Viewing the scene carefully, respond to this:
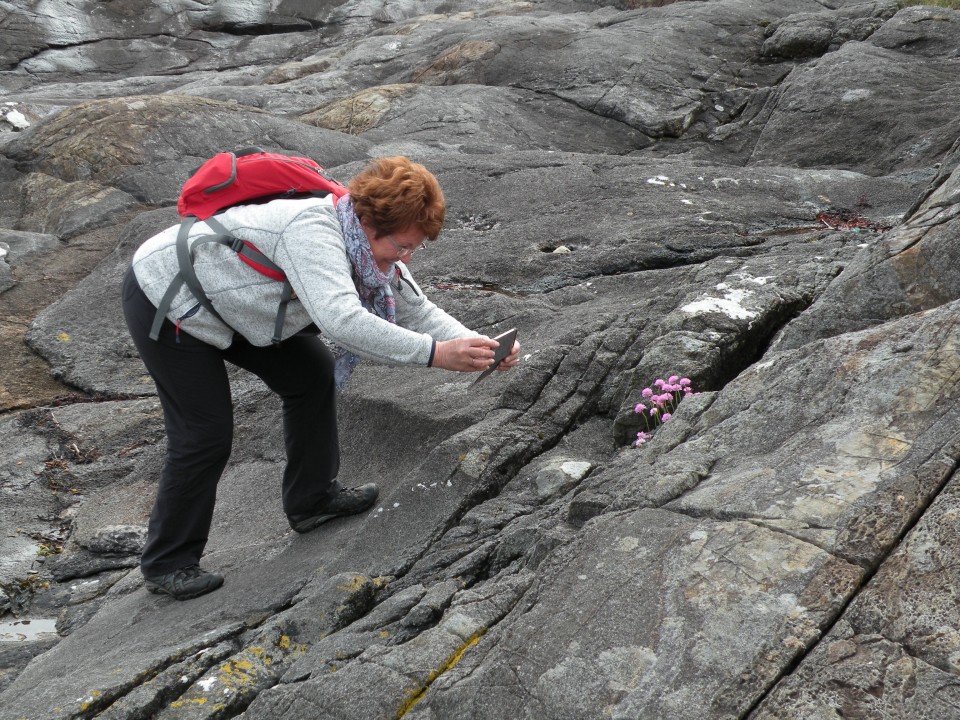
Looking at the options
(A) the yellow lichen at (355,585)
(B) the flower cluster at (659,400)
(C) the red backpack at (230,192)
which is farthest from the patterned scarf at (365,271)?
(B) the flower cluster at (659,400)

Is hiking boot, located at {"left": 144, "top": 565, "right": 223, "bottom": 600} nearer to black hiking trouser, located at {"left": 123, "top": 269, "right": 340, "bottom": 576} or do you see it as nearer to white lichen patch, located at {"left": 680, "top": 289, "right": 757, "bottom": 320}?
black hiking trouser, located at {"left": 123, "top": 269, "right": 340, "bottom": 576}

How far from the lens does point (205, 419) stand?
16.5 ft

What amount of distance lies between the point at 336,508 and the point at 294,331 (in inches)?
52.6

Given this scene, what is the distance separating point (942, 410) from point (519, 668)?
1.86m

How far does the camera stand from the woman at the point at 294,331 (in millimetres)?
4414

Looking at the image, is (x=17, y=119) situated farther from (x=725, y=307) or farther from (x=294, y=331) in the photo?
(x=725, y=307)

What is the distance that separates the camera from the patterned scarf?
14.8ft

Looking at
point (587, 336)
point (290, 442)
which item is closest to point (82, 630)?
point (290, 442)

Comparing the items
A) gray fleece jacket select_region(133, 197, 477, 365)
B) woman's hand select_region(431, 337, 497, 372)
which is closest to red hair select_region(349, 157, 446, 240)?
gray fleece jacket select_region(133, 197, 477, 365)

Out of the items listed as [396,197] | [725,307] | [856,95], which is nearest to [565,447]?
[725,307]

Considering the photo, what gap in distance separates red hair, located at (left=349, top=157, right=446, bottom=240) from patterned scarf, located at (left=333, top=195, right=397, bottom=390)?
0.06 metres

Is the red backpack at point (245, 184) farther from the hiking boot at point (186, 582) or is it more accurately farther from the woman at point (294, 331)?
the hiking boot at point (186, 582)

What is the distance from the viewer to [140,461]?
294 inches

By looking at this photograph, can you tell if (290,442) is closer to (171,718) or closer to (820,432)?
(171,718)
